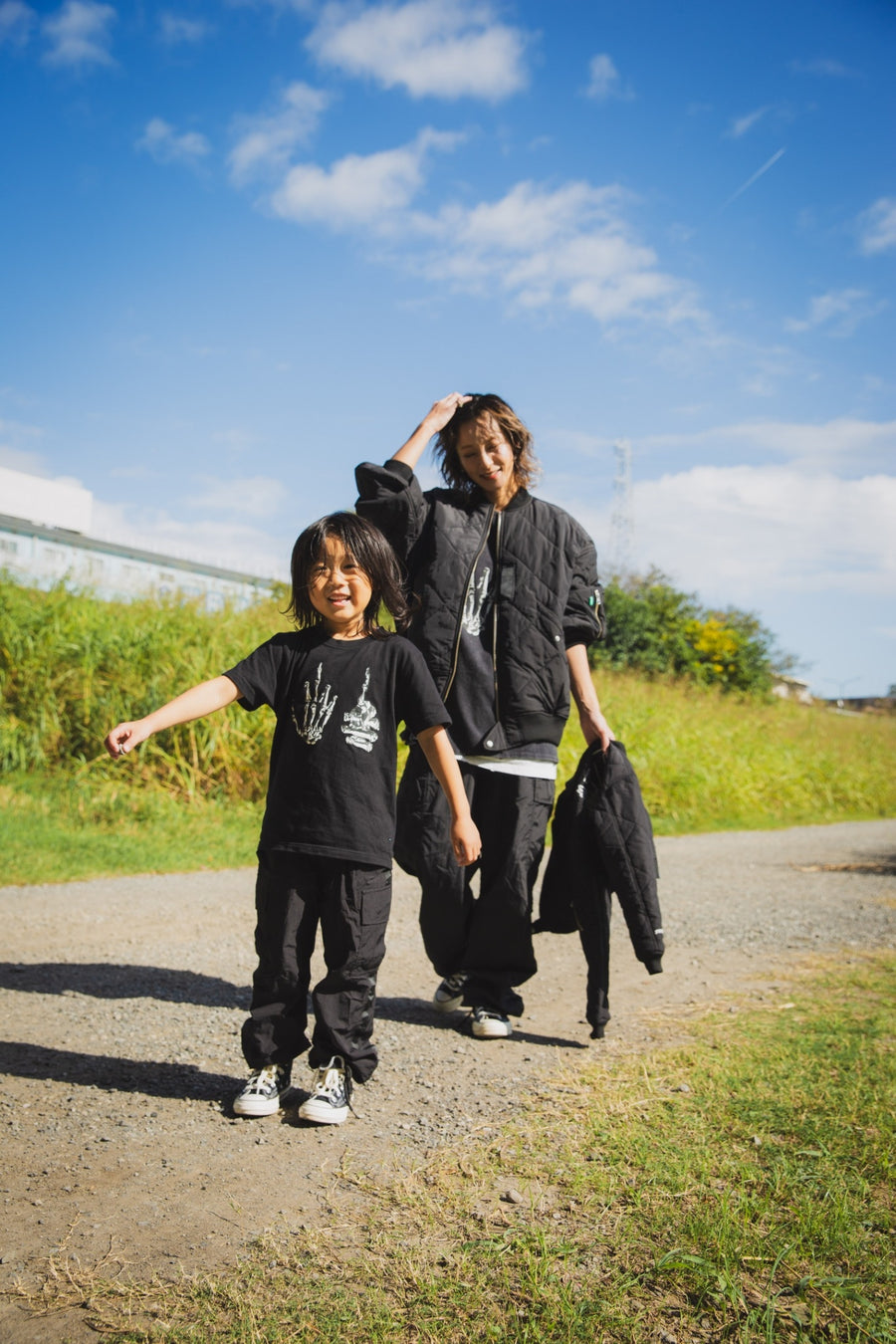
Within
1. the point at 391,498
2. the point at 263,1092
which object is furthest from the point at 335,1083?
the point at 391,498

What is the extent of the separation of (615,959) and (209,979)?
187 centimetres

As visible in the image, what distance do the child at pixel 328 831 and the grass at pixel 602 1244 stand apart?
0.46 meters

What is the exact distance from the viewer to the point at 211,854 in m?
6.55

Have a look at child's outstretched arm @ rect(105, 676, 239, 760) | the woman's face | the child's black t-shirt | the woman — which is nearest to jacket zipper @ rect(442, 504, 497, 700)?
the woman

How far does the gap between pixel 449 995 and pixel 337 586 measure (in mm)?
1659

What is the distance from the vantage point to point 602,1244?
6.18ft

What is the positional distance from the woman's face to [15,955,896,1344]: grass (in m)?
1.99

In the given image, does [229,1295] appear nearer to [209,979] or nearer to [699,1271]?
[699,1271]

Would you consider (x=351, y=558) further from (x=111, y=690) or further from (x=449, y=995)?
(x=111, y=690)

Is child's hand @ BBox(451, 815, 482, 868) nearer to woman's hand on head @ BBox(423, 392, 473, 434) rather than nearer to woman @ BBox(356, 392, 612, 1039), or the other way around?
woman @ BBox(356, 392, 612, 1039)

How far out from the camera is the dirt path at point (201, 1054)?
1994mm

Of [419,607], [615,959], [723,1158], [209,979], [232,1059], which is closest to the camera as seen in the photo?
[723,1158]

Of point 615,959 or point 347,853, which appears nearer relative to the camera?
point 347,853

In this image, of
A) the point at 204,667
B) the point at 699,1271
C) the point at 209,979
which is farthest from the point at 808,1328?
the point at 204,667
